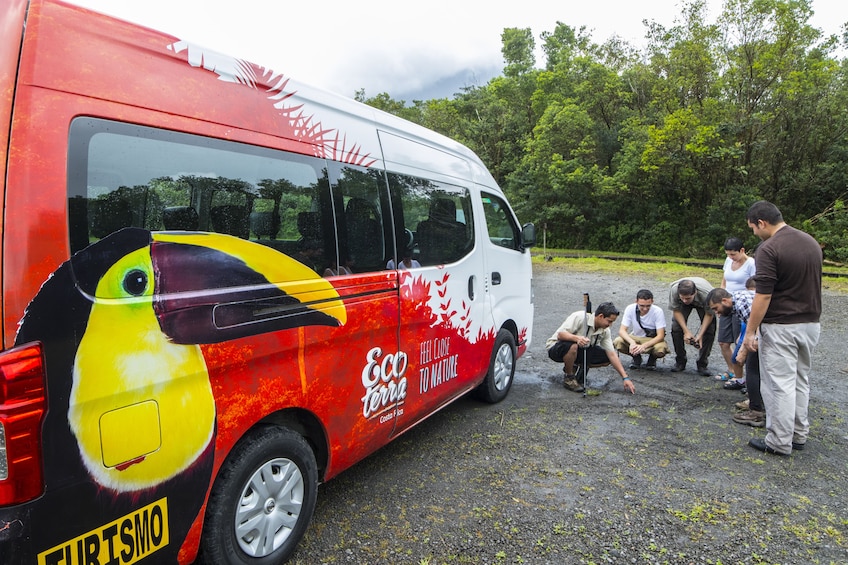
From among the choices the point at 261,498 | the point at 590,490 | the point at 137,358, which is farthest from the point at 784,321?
the point at 137,358

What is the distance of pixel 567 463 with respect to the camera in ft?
11.7

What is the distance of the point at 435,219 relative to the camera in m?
3.56

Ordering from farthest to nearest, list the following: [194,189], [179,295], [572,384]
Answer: [572,384], [194,189], [179,295]

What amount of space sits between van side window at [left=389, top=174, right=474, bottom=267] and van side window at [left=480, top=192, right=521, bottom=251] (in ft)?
1.22

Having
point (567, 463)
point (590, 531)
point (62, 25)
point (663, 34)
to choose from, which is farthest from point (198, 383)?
point (663, 34)

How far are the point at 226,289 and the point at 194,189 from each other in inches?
15.9

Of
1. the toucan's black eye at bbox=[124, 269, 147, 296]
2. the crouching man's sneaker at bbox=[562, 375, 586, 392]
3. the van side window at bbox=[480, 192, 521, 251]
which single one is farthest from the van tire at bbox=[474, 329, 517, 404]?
the toucan's black eye at bbox=[124, 269, 147, 296]

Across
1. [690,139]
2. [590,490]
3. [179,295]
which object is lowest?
[590,490]

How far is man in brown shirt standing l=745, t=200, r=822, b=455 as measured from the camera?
3543 millimetres

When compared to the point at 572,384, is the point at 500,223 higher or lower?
higher

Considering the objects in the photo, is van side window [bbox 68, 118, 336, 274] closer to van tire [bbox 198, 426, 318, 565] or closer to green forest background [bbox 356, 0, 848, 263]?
van tire [bbox 198, 426, 318, 565]

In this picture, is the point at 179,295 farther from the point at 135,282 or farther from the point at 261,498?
the point at 261,498

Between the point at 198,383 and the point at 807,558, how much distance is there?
10.0 feet

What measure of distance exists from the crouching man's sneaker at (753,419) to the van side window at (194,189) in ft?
12.5
